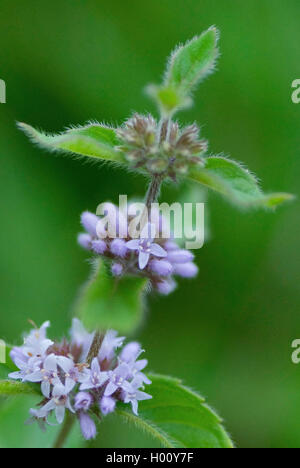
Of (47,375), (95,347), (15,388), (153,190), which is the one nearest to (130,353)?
(95,347)

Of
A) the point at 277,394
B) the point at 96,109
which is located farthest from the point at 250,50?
the point at 277,394

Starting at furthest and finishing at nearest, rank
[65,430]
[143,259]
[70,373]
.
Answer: [65,430] → [70,373] → [143,259]

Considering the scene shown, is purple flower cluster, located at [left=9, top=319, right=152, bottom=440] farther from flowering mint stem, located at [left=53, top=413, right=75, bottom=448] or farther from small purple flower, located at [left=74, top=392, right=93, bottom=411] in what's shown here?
flowering mint stem, located at [left=53, top=413, right=75, bottom=448]

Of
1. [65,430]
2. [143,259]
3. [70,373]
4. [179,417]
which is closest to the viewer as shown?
[143,259]

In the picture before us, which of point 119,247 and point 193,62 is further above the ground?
point 193,62

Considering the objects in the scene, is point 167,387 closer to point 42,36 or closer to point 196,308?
point 196,308

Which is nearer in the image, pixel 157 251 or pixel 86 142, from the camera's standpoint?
pixel 86 142

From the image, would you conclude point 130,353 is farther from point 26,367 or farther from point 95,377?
point 26,367
